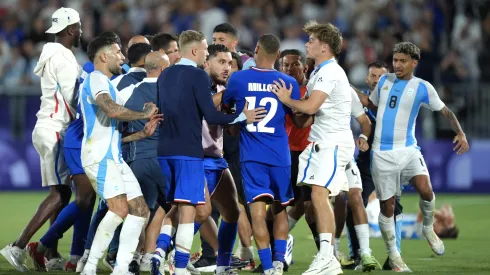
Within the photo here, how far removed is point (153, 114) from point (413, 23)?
13918 mm

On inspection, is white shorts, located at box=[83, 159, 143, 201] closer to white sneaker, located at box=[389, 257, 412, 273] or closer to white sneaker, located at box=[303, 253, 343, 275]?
white sneaker, located at box=[303, 253, 343, 275]

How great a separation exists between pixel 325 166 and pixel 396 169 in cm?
151

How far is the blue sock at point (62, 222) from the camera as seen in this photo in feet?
33.3

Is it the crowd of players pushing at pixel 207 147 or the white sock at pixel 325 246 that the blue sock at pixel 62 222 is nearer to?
the crowd of players pushing at pixel 207 147

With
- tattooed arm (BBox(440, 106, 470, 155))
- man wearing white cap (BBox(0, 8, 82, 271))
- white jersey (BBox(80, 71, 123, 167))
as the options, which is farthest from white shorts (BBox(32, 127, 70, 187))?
tattooed arm (BBox(440, 106, 470, 155))

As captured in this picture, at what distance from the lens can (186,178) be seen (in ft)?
29.6

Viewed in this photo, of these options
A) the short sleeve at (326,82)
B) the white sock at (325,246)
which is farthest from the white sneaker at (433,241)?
the short sleeve at (326,82)

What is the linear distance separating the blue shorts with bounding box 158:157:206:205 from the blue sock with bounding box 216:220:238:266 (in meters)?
0.82

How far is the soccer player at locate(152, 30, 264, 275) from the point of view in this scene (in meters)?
9.00

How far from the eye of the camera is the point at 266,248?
923 cm

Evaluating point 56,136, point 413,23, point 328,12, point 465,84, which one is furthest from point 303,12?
point 56,136

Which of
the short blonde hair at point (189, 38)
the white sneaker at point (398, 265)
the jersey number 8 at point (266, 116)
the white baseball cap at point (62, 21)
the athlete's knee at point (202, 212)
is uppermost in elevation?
the white baseball cap at point (62, 21)

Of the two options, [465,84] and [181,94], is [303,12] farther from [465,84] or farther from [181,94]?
[181,94]

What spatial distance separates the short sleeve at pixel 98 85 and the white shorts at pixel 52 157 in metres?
1.62
